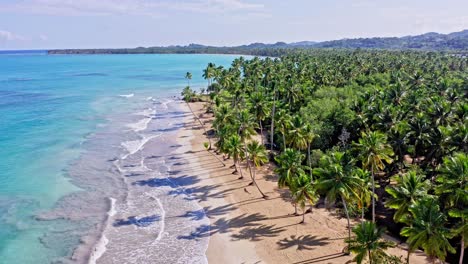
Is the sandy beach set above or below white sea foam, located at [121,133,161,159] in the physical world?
above

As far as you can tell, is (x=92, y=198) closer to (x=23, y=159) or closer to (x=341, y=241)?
(x=23, y=159)

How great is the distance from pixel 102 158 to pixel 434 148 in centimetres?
4750

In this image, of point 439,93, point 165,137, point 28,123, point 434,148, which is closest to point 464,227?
point 434,148

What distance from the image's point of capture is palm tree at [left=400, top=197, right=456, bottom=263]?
2428 cm

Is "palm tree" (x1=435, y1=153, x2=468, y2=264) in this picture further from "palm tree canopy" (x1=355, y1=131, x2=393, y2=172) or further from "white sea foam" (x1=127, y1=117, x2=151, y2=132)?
"white sea foam" (x1=127, y1=117, x2=151, y2=132)

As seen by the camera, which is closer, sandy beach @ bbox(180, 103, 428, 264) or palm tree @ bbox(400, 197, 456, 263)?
palm tree @ bbox(400, 197, 456, 263)

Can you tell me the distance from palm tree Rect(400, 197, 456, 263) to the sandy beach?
29.6 feet

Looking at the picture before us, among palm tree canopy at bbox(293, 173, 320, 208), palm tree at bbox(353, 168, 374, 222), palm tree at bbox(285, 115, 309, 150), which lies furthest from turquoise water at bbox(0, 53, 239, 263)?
palm tree at bbox(353, 168, 374, 222)

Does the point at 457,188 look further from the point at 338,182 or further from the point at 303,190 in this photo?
the point at 303,190

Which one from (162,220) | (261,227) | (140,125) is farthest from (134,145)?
(261,227)

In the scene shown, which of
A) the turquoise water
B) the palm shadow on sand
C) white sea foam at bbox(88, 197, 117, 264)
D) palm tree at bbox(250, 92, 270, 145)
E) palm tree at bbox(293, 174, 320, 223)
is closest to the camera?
white sea foam at bbox(88, 197, 117, 264)

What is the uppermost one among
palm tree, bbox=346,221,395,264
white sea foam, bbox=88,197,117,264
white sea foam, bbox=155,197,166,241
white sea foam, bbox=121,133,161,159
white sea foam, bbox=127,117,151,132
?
palm tree, bbox=346,221,395,264

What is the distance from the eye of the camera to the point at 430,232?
80.1 feet

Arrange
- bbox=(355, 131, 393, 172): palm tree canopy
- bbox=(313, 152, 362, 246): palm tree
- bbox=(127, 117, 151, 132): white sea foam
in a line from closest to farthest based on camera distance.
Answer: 1. bbox=(313, 152, 362, 246): palm tree
2. bbox=(355, 131, 393, 172): palm tree canopy
3. bbox=(127, 117, 151, 132): white sea foam
